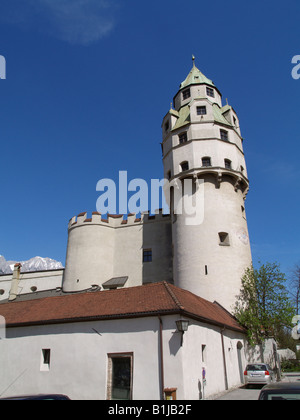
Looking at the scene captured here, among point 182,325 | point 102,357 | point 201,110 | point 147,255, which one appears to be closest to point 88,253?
point 147,255

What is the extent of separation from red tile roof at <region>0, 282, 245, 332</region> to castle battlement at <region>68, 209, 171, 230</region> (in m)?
16.0

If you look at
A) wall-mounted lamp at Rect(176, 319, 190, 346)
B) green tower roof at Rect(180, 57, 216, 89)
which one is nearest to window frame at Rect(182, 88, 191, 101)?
green tower roof at Rect(180, 57, 216, 89)

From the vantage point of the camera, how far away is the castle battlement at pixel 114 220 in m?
34.8

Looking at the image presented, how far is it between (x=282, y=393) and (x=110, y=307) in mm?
10854

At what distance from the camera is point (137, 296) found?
16.1 meters

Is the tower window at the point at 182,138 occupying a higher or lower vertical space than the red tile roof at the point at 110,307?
higher

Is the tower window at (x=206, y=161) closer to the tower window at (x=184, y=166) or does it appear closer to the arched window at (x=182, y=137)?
the tower window at (x=184, y=166)

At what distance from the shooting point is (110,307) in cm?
1537

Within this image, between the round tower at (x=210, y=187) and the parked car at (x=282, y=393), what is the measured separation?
1960 cm

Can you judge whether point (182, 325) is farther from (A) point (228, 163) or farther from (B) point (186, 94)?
(B) point (186, 94)

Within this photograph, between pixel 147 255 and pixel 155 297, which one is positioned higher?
pixel 147 255

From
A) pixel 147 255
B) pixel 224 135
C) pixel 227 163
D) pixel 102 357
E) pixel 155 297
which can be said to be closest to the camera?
pixel 102 357

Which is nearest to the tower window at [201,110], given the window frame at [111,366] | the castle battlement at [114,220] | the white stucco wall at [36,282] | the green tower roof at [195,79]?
→ the green tower roof at [195,79]

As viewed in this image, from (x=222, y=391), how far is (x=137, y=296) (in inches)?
257
